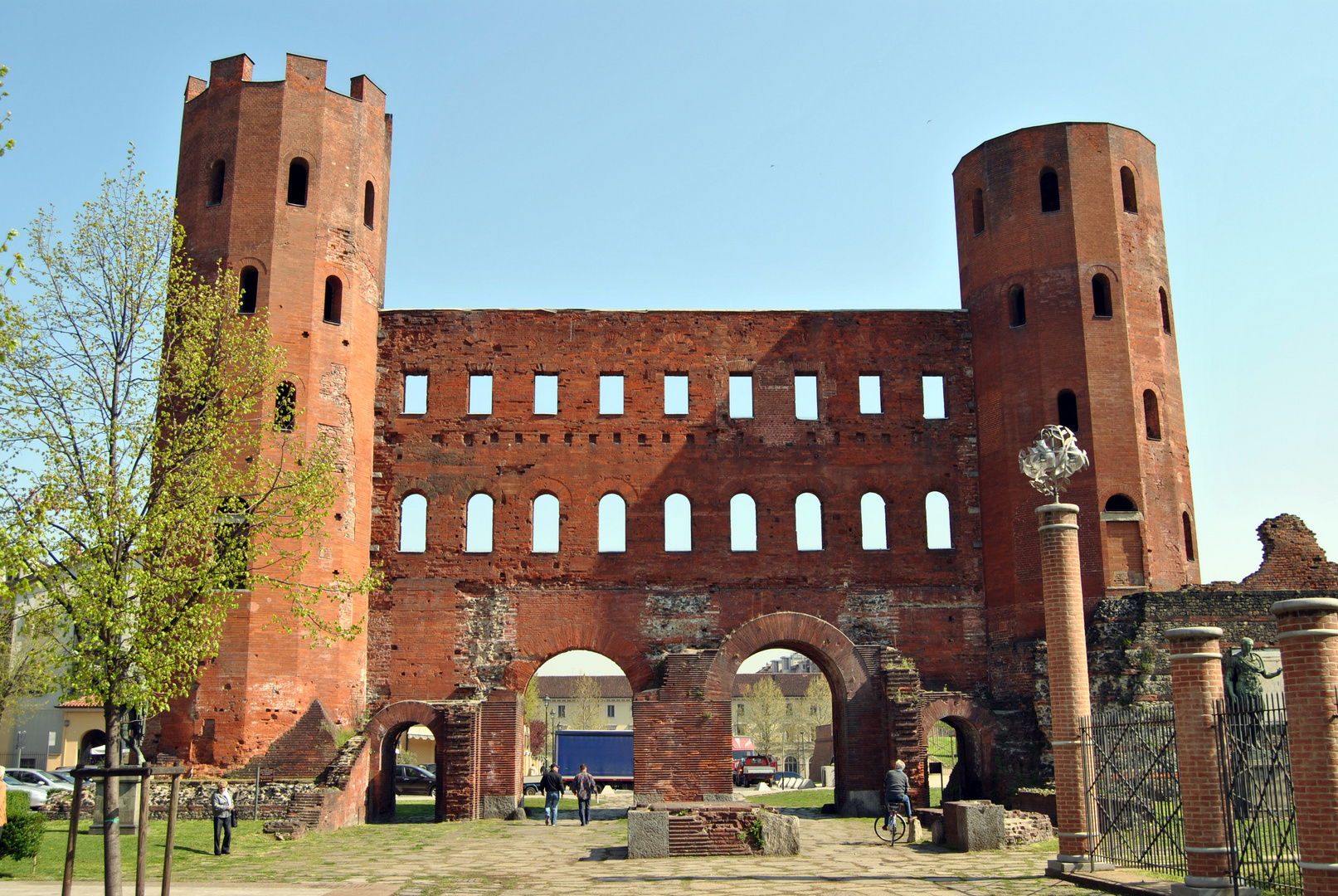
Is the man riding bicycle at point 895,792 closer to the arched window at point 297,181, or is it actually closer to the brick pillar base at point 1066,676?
the brick pillar base at point 1066,676

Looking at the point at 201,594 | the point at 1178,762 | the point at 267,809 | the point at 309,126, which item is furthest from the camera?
the point at 309,126

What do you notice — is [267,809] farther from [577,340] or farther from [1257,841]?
[1257,841]

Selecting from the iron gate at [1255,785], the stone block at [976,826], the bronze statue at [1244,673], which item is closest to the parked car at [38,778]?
the stone block at [976,826]

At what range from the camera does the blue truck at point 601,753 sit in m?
37.1

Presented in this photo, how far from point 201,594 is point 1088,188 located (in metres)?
20.0

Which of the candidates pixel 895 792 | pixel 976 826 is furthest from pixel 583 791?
pixel 976 826

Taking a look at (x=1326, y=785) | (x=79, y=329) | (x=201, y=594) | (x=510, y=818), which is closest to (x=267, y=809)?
(x=510, y=818)

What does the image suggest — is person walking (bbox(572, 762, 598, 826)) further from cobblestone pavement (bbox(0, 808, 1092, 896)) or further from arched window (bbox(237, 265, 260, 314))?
arched window (bbox(237, 265, 260, 314))

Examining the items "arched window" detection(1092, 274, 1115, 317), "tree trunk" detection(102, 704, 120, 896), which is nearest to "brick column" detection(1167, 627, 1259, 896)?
"tree trunk" detection(102, 704, 120, 896)

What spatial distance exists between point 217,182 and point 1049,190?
18.1 m

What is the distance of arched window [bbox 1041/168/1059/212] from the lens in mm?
24750

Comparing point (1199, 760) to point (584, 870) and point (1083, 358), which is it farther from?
point (1083, 358)

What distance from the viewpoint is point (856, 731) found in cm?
2205

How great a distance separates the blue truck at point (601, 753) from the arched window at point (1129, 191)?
2241cm
